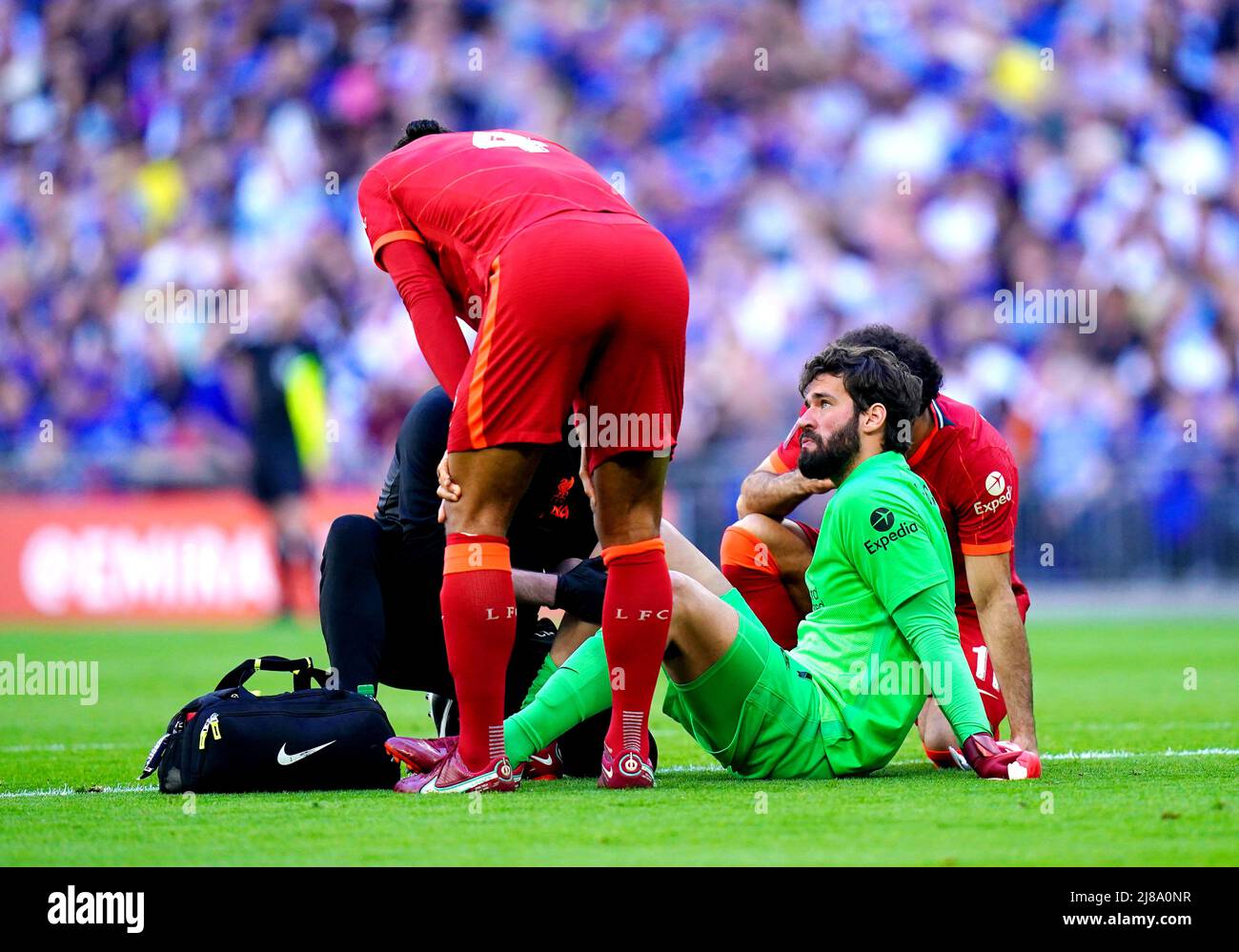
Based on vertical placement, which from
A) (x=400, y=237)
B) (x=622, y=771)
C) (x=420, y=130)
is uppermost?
(x=420, y=130)

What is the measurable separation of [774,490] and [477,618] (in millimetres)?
1584

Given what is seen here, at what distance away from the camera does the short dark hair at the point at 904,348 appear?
4.96m

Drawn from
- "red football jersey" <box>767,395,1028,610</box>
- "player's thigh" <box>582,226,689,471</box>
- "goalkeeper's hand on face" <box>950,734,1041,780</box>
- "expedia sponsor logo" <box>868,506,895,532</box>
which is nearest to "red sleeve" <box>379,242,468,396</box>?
"player's thigh" <box>582,226,689,471</box>

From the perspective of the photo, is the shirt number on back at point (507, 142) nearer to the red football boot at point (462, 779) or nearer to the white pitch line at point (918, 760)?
the red football boot at point (462, 779)

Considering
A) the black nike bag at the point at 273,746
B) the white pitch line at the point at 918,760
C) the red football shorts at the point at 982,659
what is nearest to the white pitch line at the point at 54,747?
the white pitch line at the point at 918,760

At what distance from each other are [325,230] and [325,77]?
6.71ft

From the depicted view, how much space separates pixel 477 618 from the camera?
411cm

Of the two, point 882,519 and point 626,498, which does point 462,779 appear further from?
point 882,519

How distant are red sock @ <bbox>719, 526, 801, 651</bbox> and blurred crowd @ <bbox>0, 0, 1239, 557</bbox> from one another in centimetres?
932

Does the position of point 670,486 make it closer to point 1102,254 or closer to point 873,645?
point 1102,254

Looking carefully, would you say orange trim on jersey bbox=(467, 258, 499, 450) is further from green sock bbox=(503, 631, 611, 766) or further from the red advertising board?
the red advertising board

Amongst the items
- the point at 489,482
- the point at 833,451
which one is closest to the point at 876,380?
the point at 833,451

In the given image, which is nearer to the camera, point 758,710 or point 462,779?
point 462,779
